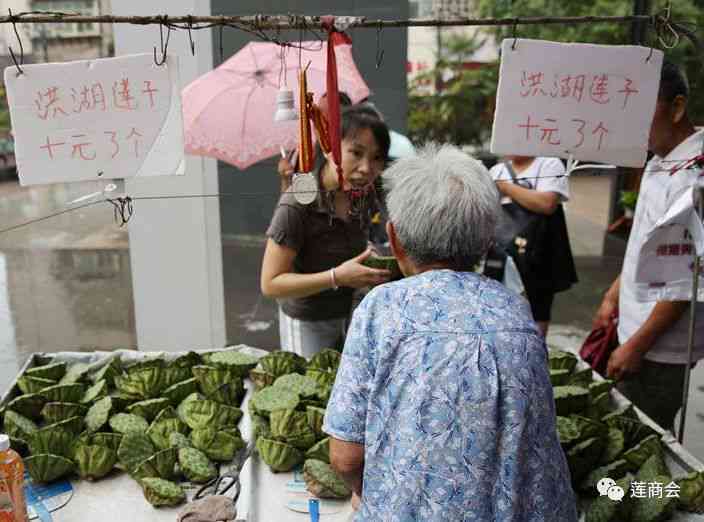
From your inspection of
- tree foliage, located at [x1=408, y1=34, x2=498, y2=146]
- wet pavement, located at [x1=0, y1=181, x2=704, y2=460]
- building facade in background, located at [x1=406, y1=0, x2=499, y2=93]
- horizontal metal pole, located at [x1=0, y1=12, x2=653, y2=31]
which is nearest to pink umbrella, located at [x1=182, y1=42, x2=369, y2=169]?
wet pavement, located at [x1=0, y1=181, x2=704, y2=460]

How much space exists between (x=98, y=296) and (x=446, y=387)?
543 centimetres

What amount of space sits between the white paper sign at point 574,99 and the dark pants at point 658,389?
3.17 feet

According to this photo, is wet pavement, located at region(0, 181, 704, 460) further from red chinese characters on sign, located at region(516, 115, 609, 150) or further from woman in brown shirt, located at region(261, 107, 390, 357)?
red chinese characters on sign, located at region(516, 115, 609, 150)

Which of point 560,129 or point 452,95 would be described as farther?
point 452,95

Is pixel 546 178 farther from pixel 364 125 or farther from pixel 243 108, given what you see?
pixel 243 108

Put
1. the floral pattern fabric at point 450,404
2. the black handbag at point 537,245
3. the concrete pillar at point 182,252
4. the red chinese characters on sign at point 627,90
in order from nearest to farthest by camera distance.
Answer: the floral pattern fabric at point 450,404 < the red chinese characters on sign at point 627,90 < the black handbag at point 537,245 < the concrete pillar at point 182,252

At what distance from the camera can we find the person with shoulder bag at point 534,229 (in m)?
3.09

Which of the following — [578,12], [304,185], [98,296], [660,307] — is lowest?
[98,296]

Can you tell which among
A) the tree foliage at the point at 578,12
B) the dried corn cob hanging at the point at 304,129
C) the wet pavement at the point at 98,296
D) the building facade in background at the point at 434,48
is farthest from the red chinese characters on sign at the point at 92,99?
the building facade in background at the point at 434,48

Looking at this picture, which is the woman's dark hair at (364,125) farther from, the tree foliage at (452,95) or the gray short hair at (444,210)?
the tree foliage at (452,95)

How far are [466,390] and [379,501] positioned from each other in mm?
280

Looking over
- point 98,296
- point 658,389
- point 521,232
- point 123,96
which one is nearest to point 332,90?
point 123,96

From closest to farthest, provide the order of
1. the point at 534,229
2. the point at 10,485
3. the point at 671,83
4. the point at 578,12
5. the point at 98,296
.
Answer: the point at 10,485
the point at 671,83
the point at 534,229
the point at 98,296
the point at 578,12

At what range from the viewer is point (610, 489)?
62.9 inches
